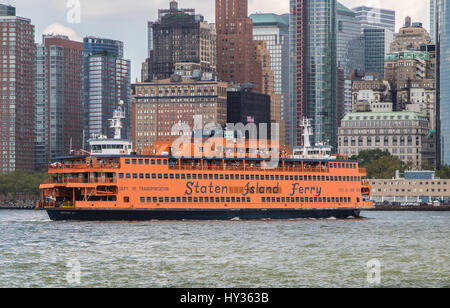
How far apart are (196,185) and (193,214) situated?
3.01m

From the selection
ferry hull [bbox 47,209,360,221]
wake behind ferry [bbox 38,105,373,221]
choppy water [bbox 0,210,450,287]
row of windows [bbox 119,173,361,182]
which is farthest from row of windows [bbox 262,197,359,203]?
choppy water [bbox 0,210,450,287]

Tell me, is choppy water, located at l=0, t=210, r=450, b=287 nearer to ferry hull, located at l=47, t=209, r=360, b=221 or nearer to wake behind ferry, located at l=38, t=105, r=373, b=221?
ferry hull, located at l=47, t=209, r=360, b=221

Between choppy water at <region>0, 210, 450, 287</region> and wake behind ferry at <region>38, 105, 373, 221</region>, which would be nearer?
choppy water at <region>0, 210, 450, 287</region>

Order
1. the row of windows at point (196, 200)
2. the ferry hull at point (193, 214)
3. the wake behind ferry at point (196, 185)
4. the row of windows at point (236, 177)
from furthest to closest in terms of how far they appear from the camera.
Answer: the row of windows at point (196, 200) → the row of windows at point (236, 177) → the wake behind ferry at point (196, 185) → the ferry hull at point (193, 214)

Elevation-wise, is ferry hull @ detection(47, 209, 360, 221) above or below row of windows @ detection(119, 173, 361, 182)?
below

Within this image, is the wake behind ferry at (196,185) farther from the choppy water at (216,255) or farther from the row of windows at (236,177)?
the choppy water at (216,255)

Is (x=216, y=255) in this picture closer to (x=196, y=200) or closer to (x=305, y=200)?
(x=196, y=200)

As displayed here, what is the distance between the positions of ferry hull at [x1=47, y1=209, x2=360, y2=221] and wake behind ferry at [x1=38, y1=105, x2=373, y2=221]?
3.8 inches

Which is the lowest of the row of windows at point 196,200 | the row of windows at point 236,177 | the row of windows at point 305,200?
the row of windows at point 305,200

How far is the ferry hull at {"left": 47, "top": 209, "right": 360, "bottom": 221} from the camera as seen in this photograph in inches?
3720

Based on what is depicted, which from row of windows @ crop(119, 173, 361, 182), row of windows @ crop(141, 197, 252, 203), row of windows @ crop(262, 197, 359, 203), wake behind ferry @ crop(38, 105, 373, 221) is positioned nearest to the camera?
wake behind ferry @ crop(38, 105, 373, 221)

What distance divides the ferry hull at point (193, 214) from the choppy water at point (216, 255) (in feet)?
6.79

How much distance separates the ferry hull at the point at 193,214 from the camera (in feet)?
310

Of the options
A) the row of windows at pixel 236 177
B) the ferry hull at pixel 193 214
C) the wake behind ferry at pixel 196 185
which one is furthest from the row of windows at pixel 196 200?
the row of windows at pixel 236 177
